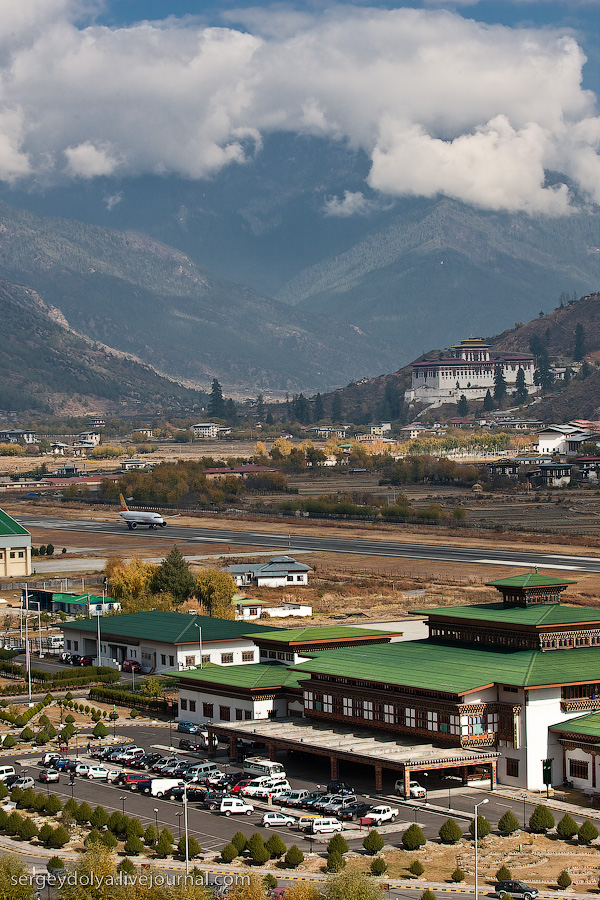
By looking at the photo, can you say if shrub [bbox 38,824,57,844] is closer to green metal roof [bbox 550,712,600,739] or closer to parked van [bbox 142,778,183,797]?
parked van [bbox 142,778,183,797]

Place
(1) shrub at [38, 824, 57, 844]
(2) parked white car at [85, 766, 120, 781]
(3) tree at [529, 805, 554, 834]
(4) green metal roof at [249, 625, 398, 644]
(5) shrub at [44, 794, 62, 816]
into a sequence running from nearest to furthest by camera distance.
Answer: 1. (1) shrub at [38, 824, 57, 844]
2. (3) tree at [529, 805, 554, 834]
3. (5) shrub at [44, 794, 62, 816]
4. (2) parked white car at [85, 766, 120, 781]
5. (4) green metal roof at [249, 625, 398, 644]

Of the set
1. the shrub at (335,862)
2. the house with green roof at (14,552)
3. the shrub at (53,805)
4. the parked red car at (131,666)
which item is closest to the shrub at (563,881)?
the shrub at (335,862)

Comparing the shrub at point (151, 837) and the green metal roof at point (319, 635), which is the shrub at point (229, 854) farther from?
the green metal roof at point (319, 635)

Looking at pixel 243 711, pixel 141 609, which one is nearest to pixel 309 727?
pixel 243 711

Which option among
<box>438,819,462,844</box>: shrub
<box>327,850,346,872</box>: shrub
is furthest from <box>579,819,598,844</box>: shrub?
<box>327,850,346,872</box>: shrub

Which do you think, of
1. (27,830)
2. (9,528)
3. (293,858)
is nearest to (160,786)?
(27,830)
